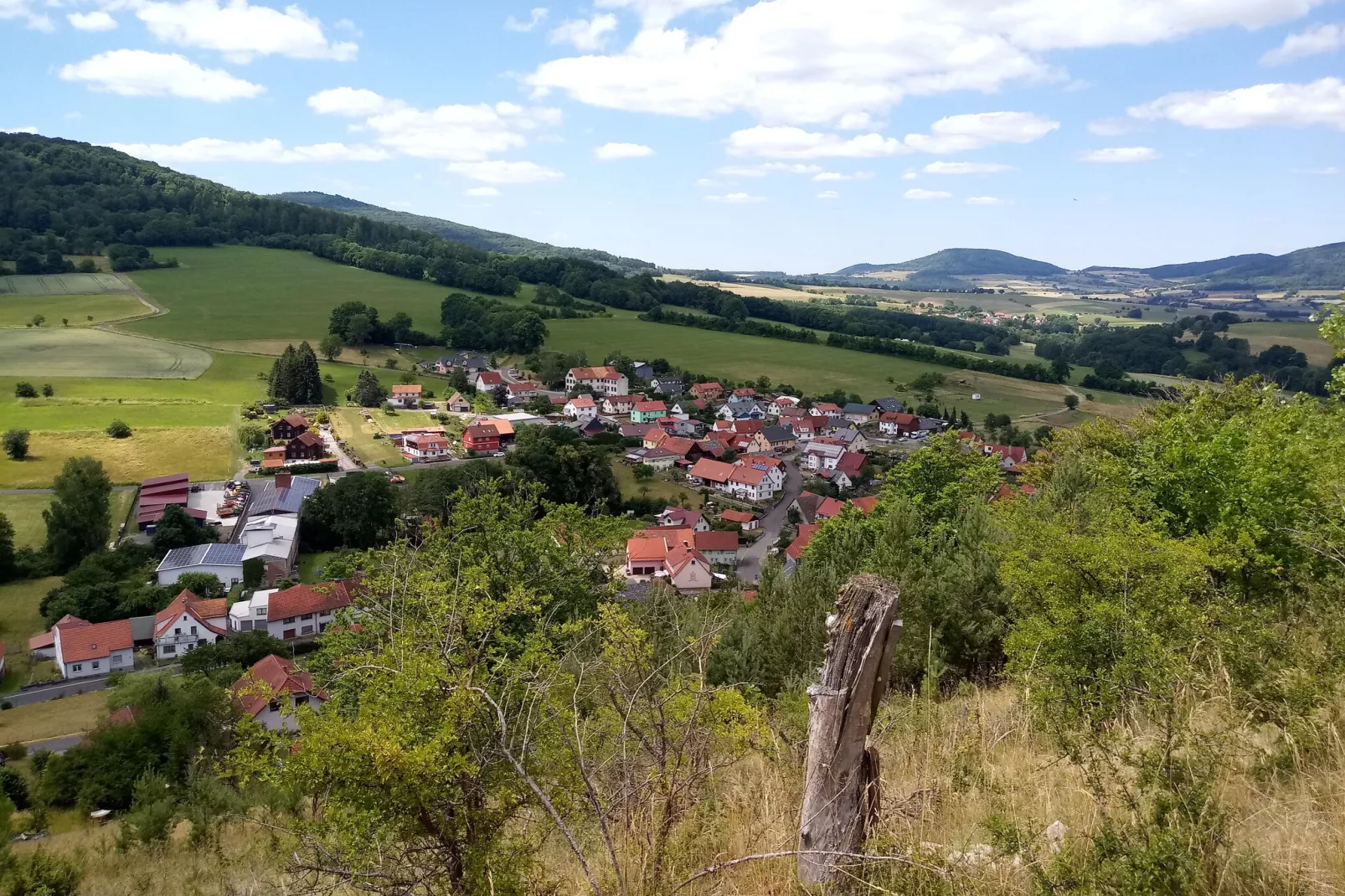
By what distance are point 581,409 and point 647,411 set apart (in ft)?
20.2

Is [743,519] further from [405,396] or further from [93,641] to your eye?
[405,396]

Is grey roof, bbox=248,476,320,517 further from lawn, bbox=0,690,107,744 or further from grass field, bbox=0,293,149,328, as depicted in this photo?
grass field, bbox=0,293,149,328

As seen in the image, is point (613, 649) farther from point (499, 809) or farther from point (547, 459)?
point (547, 459)

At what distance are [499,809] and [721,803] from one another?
4.33ft

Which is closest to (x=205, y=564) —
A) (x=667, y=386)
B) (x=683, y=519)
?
(x=683, y=519)

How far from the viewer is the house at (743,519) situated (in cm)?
4572

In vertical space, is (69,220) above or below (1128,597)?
above

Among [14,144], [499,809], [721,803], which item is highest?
[14,144]

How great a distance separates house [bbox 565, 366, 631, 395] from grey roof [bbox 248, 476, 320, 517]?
114 feet

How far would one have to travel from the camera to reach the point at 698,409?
7394 centimetres

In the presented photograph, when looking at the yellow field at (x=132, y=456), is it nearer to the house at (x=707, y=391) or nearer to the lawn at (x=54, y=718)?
the lawn at (x=54, y=718)

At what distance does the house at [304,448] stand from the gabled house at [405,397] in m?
14.8

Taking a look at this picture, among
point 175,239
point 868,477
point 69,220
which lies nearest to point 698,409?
point 868,477

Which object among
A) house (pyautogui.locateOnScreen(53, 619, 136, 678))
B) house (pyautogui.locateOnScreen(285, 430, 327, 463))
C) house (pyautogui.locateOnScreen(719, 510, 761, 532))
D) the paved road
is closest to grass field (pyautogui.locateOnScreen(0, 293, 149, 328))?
house (pyautogui.locateOnScreen(285, 430, 327, 463))
